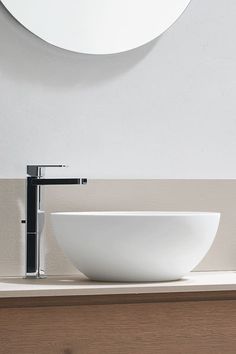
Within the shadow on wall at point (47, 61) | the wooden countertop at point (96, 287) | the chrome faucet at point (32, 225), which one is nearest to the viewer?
the wooden countertop at point (96, 287)

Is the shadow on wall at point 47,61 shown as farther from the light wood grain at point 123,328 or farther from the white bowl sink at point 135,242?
the light wood grain at point 123,328

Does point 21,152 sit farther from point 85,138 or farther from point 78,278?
point 78,278

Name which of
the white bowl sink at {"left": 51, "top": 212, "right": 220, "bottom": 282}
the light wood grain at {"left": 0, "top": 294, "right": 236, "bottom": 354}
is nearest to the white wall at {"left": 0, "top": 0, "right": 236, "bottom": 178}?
the white bowl sink at {"left": 51, "top": 212, "right": 220, "bottom": 282}

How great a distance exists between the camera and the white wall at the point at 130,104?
203 cm

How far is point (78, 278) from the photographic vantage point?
190cm

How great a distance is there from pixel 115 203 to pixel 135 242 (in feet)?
1.16

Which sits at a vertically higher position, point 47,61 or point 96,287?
point 47,61

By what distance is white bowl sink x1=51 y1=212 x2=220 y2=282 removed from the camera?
1697mm

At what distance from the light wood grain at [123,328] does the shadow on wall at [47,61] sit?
669 millimetres

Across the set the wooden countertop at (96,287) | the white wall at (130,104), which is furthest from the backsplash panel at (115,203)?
the wooden countertop at (96,287)

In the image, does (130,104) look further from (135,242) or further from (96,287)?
(96,287)

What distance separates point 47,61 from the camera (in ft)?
6.70

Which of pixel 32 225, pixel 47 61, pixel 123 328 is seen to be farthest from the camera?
pixel 47 61

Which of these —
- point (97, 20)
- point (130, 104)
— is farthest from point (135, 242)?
point (97, 20)
